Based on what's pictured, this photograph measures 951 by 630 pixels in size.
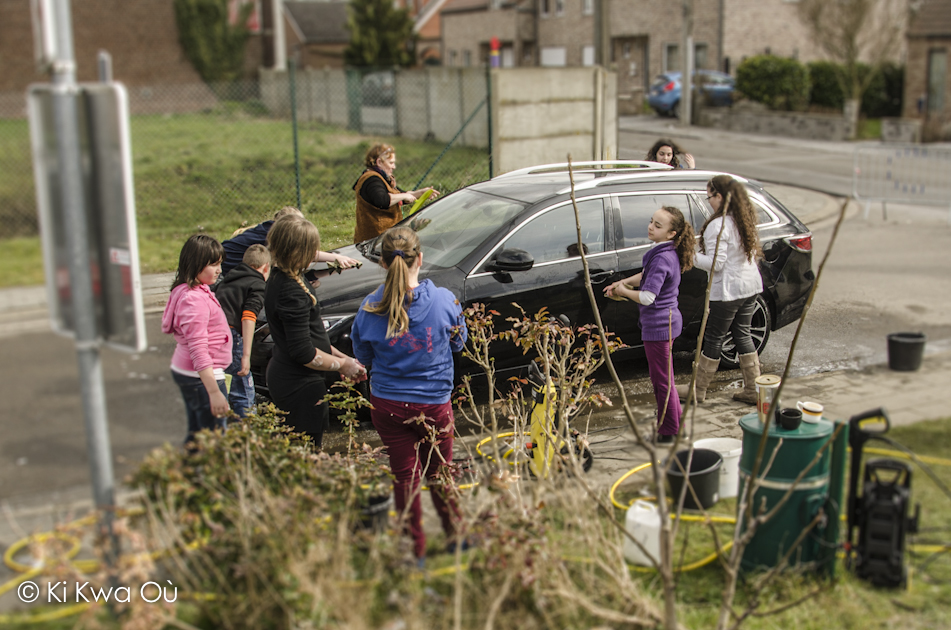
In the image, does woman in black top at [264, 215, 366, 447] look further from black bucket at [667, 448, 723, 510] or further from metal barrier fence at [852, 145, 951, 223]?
metal barrier fence at [852, 145, 951, 223]

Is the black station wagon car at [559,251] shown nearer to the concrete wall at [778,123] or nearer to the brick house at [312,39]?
the concrete wall at [778,123]

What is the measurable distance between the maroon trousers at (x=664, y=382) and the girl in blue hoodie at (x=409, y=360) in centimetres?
182

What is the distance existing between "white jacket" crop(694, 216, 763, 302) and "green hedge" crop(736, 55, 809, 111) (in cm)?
2474

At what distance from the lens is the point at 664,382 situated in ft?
18.3

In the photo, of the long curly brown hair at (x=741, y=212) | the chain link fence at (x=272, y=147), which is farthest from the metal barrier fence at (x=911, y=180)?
the long curly brown hair at (x=741, y=212)

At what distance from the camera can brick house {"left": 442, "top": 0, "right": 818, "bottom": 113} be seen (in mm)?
33406

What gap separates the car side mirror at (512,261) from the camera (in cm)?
607

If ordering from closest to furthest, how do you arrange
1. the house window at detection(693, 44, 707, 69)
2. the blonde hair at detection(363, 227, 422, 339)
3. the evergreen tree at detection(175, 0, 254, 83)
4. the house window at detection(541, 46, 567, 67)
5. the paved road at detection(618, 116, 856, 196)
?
the blonde hair at detection(363, 227, 422, 339) < the paved road at detection(618, 116, 856, 196) < the evergreen tree at detection(175, 0, 254, 83) < the house window at detection(693, 44, 707, 69) < the house window at detection(541, 46, 567, 67)

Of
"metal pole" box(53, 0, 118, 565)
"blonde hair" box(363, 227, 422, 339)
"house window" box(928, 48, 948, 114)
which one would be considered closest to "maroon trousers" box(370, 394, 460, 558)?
"blonde hair" box(363, 227, 422, 339)

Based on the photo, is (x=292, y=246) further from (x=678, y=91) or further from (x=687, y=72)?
(x=678, y=91)

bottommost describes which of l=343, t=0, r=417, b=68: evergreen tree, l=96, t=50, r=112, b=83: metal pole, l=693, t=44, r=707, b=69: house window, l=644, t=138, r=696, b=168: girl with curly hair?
l=644, t=138, r=696, b=168: girl with curly hair

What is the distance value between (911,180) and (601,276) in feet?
38.9

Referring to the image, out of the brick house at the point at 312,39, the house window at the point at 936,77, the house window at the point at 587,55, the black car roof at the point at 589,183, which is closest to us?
the black car roof at the point at 589,183

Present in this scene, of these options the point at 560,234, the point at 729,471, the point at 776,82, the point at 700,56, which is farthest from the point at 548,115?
the point at 700,56
